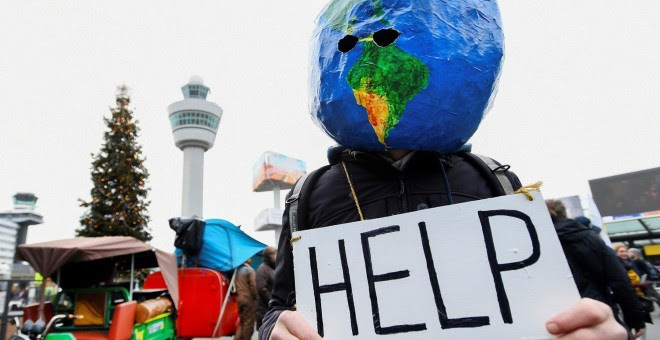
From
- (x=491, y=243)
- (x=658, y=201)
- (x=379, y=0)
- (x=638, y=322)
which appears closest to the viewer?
(x=491, y=243)

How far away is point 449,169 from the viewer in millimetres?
1246

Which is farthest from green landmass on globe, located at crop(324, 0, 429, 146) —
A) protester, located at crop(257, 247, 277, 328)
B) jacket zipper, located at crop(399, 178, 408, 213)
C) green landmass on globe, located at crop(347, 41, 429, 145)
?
protester, located at crop(257, 247, 277, 328)

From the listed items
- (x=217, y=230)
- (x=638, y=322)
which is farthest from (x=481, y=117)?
(x=217, y=230)

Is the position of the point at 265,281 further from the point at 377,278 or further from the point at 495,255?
the point at 495,255

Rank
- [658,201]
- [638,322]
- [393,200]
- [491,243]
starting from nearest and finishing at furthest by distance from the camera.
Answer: [491,243], [393,200], [638,322], [658,201]

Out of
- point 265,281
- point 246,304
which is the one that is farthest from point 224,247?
point 265,281

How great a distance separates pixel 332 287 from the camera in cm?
97

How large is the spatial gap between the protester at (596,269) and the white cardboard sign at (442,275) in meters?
2.23

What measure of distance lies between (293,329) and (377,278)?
24 centimetres

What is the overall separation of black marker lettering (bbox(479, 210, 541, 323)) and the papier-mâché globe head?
10.1 inches

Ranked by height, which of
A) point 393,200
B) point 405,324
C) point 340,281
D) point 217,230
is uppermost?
point 217,230

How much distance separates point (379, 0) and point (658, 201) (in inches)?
1020

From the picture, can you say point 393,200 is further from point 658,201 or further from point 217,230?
point 658,201

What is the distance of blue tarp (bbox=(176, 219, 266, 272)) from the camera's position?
23.2 ft
